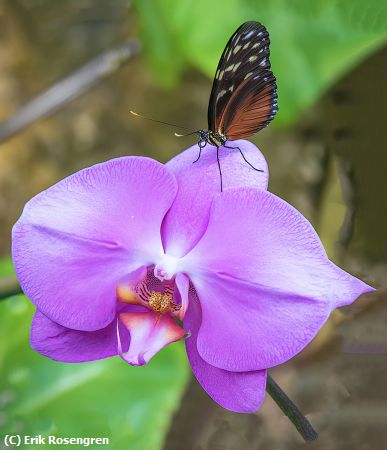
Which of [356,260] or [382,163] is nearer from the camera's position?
[356,260]

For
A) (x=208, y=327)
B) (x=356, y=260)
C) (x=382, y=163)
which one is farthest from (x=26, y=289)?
(x=382, y=163)

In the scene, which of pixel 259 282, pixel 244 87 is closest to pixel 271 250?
pixel 259 282

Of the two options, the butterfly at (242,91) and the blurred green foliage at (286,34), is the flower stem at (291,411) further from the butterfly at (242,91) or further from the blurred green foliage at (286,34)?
the blurred green foliage at (286,34)

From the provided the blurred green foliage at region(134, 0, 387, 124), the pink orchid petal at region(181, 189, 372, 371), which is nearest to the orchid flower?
the pink orchid petal at region(181, 189, 372, 371)

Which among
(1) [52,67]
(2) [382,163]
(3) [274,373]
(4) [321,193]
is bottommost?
(3) [274,373]

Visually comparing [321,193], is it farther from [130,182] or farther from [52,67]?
[130,182]
